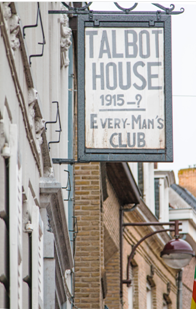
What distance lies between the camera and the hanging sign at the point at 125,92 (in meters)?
7.45

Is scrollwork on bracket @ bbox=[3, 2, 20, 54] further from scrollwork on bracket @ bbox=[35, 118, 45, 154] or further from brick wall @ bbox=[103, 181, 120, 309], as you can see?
brick wall @ bbox=[103, 181, 120, 309]

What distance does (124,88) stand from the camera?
24.9 feet

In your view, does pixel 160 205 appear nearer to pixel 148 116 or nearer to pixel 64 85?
pixel 64 85

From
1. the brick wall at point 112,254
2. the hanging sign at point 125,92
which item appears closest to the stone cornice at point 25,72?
the hanging sign at point 125,92

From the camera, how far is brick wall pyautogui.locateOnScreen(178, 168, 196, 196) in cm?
4091

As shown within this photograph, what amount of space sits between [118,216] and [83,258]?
4.25 metres

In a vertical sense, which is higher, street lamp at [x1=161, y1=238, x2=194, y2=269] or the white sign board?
the white sign board

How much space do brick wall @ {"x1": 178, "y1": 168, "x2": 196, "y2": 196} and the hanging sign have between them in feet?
109

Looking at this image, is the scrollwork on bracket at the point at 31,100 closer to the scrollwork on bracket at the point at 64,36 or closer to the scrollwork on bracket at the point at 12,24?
the scrollwork on bracket at the point at 12,24

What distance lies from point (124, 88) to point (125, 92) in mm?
39

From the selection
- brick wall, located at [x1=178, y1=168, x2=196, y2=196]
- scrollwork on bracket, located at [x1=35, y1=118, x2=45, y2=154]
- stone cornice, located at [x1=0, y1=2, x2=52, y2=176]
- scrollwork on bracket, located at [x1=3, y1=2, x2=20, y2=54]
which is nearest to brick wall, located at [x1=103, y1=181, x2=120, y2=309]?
stone cornice, located at [x1=0, y1=2, x2=52, y2=176]

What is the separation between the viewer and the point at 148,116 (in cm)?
758

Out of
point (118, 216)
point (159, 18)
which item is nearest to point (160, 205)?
point (118, 216)

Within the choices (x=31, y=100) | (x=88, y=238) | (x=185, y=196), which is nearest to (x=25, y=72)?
(x=31, y=100)
